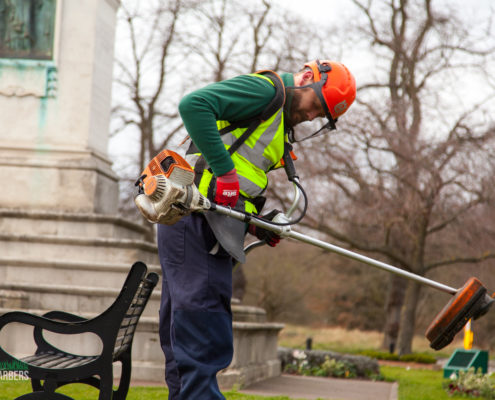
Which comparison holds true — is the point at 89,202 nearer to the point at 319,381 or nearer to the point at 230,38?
the point at 319,381

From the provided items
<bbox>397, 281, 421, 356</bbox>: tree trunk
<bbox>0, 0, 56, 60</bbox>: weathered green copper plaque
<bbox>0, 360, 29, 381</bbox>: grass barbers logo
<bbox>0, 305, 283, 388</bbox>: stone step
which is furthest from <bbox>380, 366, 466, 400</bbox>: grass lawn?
<bbox>397, 281, 421, 356</bbox>: tree trunk

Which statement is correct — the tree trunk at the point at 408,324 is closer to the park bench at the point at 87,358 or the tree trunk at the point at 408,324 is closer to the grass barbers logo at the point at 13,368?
the park bench at the point at 87,358

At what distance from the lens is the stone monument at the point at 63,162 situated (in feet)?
23.2

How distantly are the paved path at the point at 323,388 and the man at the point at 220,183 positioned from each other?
321 centimetres

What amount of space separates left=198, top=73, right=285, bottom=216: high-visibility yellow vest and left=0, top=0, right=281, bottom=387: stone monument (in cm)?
375

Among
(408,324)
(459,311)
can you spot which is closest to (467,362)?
(459,311)

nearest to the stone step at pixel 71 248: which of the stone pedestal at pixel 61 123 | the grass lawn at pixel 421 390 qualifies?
the stone pedestal at pixel 61 123

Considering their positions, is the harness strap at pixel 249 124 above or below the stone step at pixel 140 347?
above

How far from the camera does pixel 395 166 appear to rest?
54.0 feet

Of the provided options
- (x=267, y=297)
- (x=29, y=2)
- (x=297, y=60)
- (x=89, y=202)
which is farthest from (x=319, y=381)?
(x=267, y=297)

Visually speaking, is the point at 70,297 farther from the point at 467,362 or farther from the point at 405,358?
the point at 405,358

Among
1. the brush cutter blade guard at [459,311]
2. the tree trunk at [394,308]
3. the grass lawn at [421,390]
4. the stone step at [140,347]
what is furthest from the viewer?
the tree trunk at [394,308]

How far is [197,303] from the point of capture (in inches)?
118

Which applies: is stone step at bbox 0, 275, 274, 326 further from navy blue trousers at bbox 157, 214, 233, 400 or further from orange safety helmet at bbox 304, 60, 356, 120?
Answer: orange safety helmet at bbox 304, 60, 356, 120
